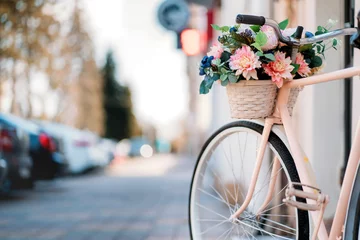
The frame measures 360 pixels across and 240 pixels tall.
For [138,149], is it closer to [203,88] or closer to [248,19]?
[203,88]

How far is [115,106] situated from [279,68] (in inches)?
2569

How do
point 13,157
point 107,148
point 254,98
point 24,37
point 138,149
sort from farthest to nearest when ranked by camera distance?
point 138,149 → point 107,148 → point 24,37 → point 13,157 → point 254,98

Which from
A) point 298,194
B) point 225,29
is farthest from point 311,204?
point 225,29

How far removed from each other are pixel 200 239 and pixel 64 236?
2.37 metres

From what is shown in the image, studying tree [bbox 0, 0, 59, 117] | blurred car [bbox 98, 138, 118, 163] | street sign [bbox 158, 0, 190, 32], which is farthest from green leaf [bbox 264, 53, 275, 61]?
blurred car [bbox 98, 138, 118, 163]

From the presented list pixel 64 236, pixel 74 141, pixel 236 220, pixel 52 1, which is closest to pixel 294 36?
pixel 236 220

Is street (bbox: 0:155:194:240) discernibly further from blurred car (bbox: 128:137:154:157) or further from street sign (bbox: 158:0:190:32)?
blurred car (bbox: 128:137:154:157)

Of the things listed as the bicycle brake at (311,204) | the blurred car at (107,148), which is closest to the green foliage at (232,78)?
the bicycle brake at (311,204)

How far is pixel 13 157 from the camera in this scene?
28.0 ft

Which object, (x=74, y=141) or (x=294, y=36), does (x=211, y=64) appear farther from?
(x=74, y=141)

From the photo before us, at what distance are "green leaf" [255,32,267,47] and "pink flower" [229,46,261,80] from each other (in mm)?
54

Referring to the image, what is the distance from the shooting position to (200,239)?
10.8 ft

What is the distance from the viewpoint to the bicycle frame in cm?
239

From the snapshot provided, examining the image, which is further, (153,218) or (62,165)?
(62,165)
